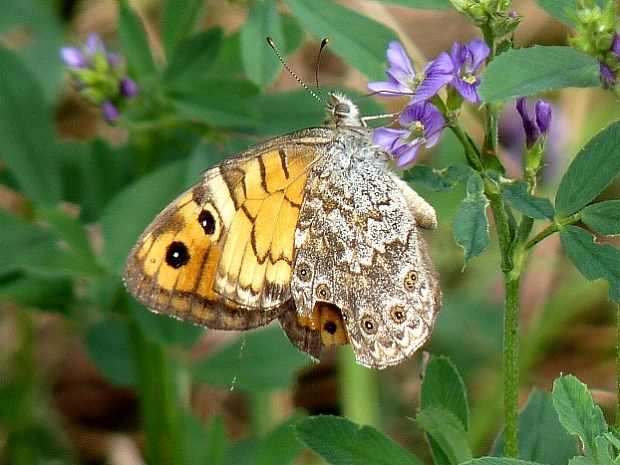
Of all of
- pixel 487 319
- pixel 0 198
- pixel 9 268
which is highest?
pixel 0 198

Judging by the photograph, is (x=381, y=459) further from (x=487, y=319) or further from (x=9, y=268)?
(x=487, y=319)

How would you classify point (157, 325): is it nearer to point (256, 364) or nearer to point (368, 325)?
point (256, 364)

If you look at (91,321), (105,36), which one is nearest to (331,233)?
(91,321)

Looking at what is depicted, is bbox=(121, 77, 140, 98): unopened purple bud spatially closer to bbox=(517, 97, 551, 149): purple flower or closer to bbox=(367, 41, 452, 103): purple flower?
bbox=(367, 41, 452, 103): purple flower

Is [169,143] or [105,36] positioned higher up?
[105,36]

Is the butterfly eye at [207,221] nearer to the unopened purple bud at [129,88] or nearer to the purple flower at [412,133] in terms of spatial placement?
the purple flower at [412,133]

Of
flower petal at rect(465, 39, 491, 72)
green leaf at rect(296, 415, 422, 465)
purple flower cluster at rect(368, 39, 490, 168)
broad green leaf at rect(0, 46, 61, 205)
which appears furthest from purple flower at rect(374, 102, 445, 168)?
broad green leaf at rect(0, 46, 61, 205)

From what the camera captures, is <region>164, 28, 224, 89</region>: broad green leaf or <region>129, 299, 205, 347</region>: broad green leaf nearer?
<region>164, 28, 224, 89</region>: broad green leaf
